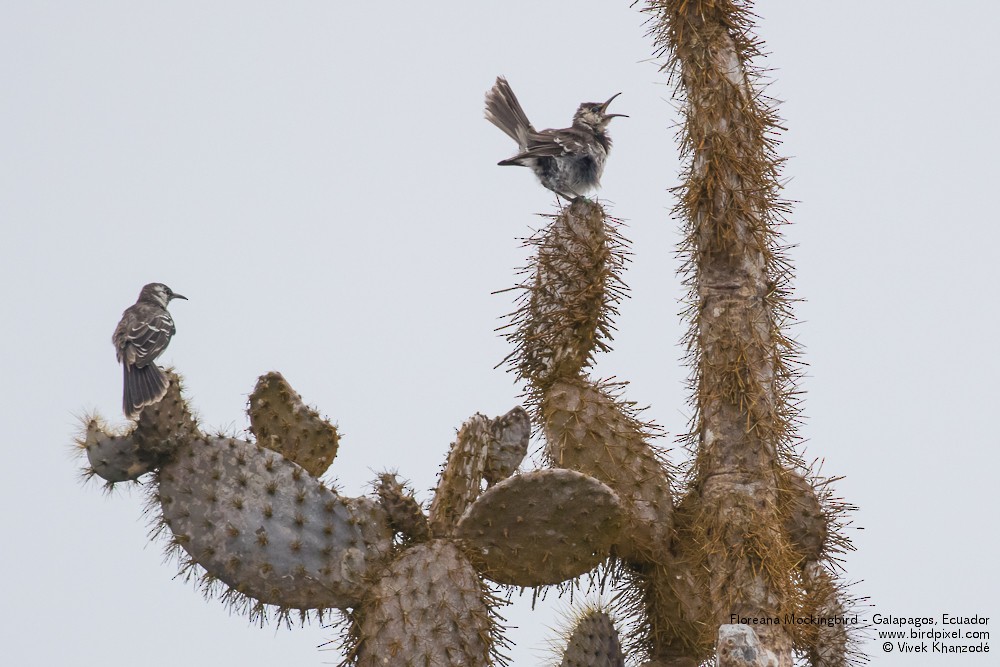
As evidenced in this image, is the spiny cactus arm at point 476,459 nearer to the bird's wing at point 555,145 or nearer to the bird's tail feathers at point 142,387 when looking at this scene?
the bird's tail feathers at point 142,387

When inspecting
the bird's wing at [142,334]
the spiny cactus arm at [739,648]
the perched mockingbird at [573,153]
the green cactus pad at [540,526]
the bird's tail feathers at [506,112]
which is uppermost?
the bird's tail feathers at [506,112]

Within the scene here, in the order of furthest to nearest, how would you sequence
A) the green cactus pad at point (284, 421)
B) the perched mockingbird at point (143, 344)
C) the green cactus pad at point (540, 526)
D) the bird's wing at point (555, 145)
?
the bird's wing at point (555, 145), the green cactus pad at point (284, 421), the perched mockingbird at point (143, 344), the green cactus pad at point (540, 526)

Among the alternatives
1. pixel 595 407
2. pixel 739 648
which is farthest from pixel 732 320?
pixel 739 648

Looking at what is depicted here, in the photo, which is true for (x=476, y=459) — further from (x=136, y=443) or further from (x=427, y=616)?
(x=136, y=443)

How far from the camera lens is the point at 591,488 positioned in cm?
458

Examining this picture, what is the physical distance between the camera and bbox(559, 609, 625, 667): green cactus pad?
523 centimetres

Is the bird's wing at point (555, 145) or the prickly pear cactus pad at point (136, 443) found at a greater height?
the bird's wing at point (555, 145)

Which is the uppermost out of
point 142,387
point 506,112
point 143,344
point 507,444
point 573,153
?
point 506,112

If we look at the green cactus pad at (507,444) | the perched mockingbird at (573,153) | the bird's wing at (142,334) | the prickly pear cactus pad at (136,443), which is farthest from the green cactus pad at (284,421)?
the perched mockingbird at (573,153)

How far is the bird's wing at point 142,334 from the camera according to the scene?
16.7 feet

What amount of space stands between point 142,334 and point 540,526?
6.10 feet

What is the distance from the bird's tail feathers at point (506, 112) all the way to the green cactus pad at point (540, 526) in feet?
7.91

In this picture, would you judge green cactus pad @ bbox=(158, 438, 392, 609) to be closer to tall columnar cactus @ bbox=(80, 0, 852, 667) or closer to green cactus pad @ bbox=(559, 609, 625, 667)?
tall columnar cactus @ bbox=(80, 0, 852, 667)

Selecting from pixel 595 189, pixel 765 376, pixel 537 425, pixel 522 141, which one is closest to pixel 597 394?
pixel 537 425
